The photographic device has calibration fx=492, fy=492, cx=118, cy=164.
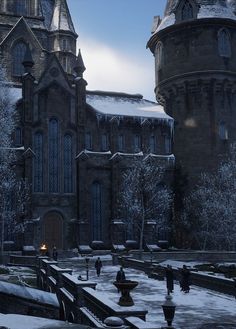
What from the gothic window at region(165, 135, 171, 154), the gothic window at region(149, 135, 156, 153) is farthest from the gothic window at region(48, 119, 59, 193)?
the gothic window at region(165, 135, 171, 154)

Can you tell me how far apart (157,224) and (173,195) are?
3.66m

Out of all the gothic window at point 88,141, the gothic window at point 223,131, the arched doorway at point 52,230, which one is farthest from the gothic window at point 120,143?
the gothic window at point 223,131

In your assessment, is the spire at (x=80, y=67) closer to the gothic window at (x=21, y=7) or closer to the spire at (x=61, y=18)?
the spire at (x=61, y=18)

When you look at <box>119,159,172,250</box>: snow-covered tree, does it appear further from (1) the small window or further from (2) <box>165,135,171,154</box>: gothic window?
(1) the small window

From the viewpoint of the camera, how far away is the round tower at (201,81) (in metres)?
52.2

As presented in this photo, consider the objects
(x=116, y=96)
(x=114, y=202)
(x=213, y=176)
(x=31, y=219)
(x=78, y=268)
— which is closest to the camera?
(x=78, y=268)

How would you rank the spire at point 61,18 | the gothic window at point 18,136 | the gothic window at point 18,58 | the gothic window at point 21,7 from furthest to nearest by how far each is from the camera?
the spire at point 61,18, the gothic window at point 21,7, the gothic window at point 18,58, the gothic window at point 18,136

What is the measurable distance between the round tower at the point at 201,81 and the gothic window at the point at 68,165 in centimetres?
1186

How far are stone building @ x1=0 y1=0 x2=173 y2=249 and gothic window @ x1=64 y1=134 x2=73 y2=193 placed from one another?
97 millimetres

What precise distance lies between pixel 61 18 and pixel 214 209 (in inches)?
1245

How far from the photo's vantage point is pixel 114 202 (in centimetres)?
4766

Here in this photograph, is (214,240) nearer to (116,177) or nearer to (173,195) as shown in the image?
(173,195)

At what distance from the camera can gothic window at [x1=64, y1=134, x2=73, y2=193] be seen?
156ft

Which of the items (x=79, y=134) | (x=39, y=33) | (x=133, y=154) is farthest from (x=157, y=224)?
(x=39, y=33)
